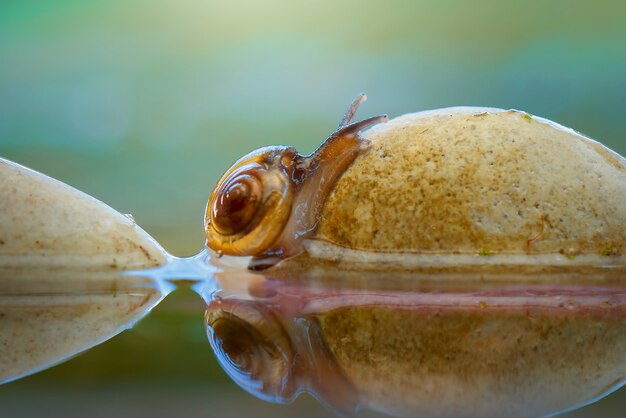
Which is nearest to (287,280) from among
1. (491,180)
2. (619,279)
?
(491,180)

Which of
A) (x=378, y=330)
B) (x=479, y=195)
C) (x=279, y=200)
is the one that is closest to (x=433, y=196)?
(x=479, y=195)

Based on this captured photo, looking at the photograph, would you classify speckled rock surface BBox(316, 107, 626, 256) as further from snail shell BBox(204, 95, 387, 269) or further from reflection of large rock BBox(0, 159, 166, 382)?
reflection of large rock BBox(0, 159, 166, 382)

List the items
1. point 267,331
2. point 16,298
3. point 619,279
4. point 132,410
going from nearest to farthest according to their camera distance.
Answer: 1. point 132,410
2. point 267,331
3. point 16,298
4. point 619,279

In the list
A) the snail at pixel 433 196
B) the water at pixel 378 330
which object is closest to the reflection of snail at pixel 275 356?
the water at pixel 378 330

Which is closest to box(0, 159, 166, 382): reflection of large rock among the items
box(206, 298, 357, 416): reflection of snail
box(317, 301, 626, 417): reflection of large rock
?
box(206, 298, 357, 416): reflection of snail

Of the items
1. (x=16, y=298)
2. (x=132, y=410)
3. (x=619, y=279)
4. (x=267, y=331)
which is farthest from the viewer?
(x=619, y=279)

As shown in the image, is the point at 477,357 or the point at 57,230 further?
the point at 57,230

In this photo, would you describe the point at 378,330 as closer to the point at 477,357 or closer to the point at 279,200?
the point at 477,357

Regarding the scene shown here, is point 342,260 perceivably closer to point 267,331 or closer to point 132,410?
point 267,331
